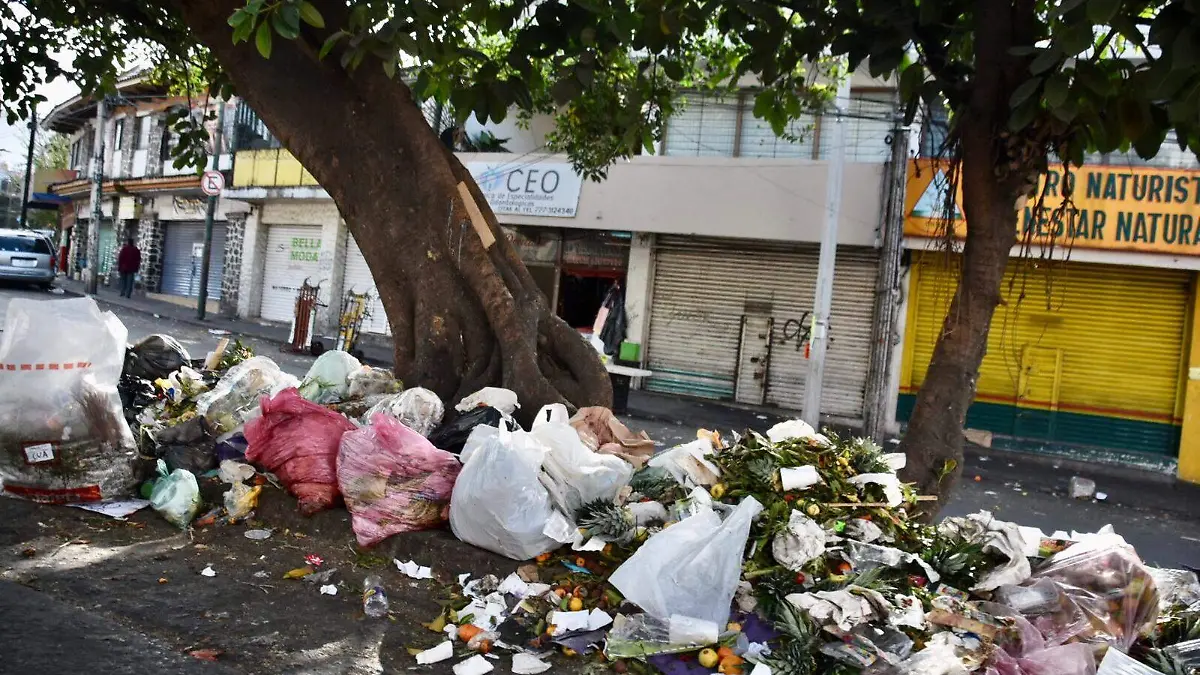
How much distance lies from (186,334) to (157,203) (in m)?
10.8

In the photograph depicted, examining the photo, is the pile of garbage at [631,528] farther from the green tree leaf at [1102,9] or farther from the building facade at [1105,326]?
the building facade at [1105,326]

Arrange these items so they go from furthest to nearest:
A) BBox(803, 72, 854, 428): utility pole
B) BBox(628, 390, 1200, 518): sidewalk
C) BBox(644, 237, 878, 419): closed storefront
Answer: BBox(644, 237, 878, 419): closed storefront, BBox(803, 72, 854, 428): utility pole, BBox(628, 390, 1200, 518): sidewalk

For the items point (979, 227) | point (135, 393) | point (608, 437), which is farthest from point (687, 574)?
point (135, 393)

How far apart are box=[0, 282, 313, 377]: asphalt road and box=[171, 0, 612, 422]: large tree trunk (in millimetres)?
6749

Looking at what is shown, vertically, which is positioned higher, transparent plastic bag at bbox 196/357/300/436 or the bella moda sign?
the bella moda sign

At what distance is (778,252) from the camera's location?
43.8 ft

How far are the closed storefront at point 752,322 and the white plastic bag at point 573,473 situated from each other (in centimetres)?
923

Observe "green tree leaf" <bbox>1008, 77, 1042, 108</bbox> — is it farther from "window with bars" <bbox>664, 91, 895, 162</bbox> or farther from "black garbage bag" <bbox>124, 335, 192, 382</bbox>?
"window with bars" <bbox>664, 91, 895, 162</bbox>

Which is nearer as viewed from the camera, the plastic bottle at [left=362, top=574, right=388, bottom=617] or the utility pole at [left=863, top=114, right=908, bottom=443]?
the plastic bottle at [left=362, top=574, right=388, bottom=617]

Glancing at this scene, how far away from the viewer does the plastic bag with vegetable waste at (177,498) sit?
4.50 m

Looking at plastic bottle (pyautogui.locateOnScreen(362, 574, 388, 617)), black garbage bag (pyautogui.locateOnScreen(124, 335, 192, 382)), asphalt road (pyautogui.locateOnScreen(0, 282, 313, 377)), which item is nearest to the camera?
plastic bottle (pyautogui.locateOnScreen(362, 574, 388, 617))

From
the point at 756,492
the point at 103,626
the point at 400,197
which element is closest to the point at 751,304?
the point at 400,197

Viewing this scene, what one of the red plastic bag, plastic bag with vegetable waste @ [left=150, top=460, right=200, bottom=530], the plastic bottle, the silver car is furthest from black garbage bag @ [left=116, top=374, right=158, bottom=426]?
the silver car

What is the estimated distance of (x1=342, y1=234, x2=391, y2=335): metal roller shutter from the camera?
1772cm
